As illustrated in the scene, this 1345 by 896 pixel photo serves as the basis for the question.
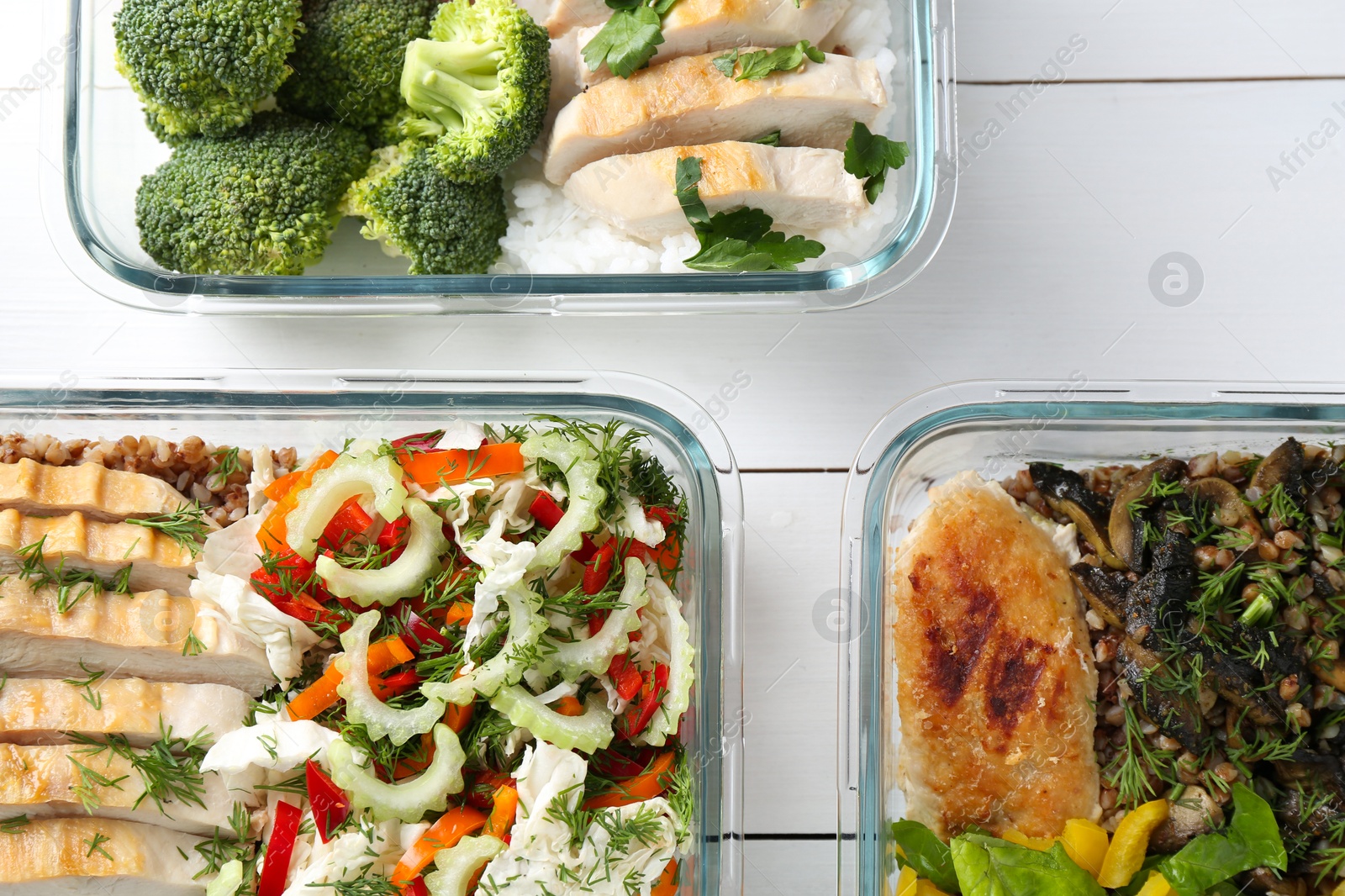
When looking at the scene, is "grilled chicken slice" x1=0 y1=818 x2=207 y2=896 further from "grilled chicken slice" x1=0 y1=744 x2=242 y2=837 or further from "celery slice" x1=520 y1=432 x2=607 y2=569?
"celery slice" x1=520 y1=432 x2=607 y2=569

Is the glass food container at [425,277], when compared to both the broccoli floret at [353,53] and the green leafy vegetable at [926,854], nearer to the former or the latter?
the broccoli floret at [353,53]

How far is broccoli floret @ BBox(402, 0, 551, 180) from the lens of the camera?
1.90 meters

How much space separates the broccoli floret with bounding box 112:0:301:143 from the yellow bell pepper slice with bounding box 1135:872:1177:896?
2.07 metres

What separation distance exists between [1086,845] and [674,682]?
75cm

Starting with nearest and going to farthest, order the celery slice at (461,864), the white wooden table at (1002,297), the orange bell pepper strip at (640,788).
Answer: the celery slice at (461,864), the orange bell pepper strip at (640,788), the white wooden table at (1002,297)

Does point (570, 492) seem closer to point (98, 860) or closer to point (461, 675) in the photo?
point (461, 675)

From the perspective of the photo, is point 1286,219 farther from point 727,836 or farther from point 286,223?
point 286,223

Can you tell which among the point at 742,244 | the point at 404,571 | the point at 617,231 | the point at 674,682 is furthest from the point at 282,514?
the point at 742,244

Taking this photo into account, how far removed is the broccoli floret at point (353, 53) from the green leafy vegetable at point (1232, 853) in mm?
1969

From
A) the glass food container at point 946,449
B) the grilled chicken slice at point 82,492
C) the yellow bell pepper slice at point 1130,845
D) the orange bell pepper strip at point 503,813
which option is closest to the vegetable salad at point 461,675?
the orange bell pepper strip at point 503,813

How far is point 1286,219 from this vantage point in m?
2.15

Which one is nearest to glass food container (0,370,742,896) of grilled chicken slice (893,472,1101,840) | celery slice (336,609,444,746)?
grilled chicken slice (893,472,1101,840)

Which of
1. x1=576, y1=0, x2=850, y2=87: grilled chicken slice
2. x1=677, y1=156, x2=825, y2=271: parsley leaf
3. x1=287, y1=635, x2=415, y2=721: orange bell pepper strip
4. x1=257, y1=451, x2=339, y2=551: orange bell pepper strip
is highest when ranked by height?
x1=576, y1=0, x2=850, y2=87: grilled chicken slice

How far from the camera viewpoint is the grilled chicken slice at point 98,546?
1606 millimetres
